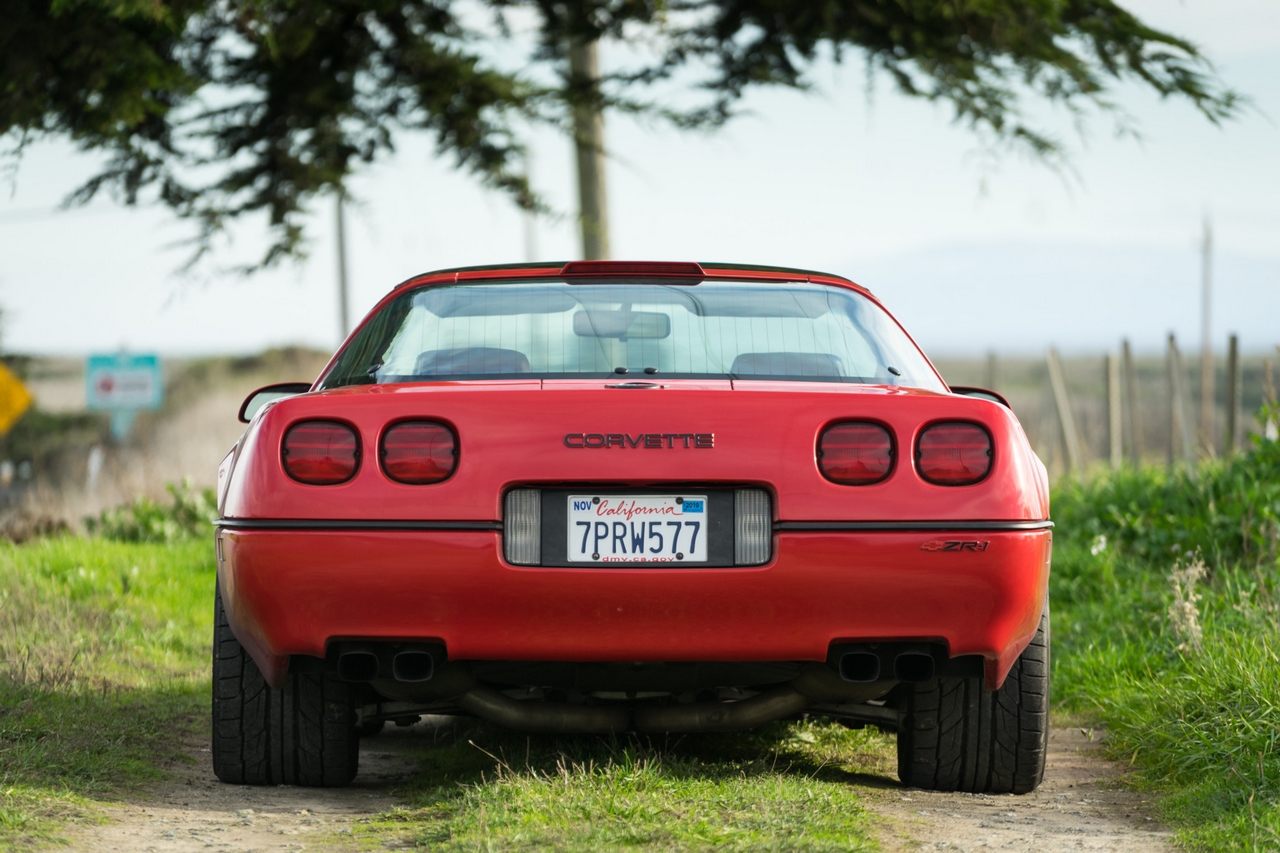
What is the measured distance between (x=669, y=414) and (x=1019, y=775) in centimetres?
151

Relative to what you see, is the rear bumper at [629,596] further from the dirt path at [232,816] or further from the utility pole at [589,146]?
the utility pole at [589,146]

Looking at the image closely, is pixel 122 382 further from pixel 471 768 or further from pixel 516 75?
pixel 471 768

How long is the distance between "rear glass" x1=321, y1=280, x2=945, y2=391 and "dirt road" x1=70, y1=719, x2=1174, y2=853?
111cm

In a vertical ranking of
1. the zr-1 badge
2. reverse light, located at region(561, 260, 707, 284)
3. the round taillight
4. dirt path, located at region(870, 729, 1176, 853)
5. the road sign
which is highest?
reverse light, located at region(561, 260, 707, 284)

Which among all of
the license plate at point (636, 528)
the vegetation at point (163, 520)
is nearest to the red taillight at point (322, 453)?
the license plate at point (636, 528)

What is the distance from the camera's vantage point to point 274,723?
364cm

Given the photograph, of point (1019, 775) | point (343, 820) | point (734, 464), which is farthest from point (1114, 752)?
point (343, 820)

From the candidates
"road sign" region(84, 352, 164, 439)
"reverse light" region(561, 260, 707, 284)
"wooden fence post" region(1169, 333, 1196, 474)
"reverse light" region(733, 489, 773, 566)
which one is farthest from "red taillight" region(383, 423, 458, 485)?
"road sign" region(84, 352, 164, 439)

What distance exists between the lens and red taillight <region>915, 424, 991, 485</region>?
3.15m

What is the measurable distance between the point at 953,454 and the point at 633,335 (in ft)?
3.35

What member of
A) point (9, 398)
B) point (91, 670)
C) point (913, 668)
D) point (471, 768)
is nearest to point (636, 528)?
point (913, 668)

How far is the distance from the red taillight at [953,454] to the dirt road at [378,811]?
33.6 inches

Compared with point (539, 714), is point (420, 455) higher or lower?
higher

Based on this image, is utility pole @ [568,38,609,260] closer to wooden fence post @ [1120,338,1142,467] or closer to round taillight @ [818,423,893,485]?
wooden fence post @ [1120,338,1142,467]
